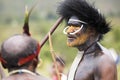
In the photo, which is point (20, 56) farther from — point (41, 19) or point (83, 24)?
point (41, 19)

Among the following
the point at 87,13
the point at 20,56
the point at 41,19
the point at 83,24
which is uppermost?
the point at 87,13

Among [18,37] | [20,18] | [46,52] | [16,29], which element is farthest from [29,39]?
[20,18]

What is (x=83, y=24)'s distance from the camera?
263 inches

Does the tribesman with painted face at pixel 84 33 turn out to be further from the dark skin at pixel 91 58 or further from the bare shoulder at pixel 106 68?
the bare shoulder at pixel 106 68

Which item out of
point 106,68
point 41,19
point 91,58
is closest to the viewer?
point 106,68

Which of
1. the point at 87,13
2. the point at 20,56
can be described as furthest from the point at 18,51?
the point at 87,13

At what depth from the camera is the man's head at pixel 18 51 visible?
5098mm

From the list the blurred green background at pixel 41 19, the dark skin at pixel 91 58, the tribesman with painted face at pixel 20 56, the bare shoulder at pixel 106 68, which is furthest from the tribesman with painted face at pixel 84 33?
the blurred green background at pixel 41 19

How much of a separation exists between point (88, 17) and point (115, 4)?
2148 cm

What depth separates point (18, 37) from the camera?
517 centimetres

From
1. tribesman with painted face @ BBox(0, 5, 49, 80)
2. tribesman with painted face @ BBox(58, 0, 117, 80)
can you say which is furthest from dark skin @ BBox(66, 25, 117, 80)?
tribesman with painted face @ BBox(0, 5, 49, 80)

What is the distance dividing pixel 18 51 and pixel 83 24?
5.66ft

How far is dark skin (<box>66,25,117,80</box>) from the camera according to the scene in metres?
6.38

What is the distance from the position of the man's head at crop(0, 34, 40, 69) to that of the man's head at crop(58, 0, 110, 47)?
1529 mm
